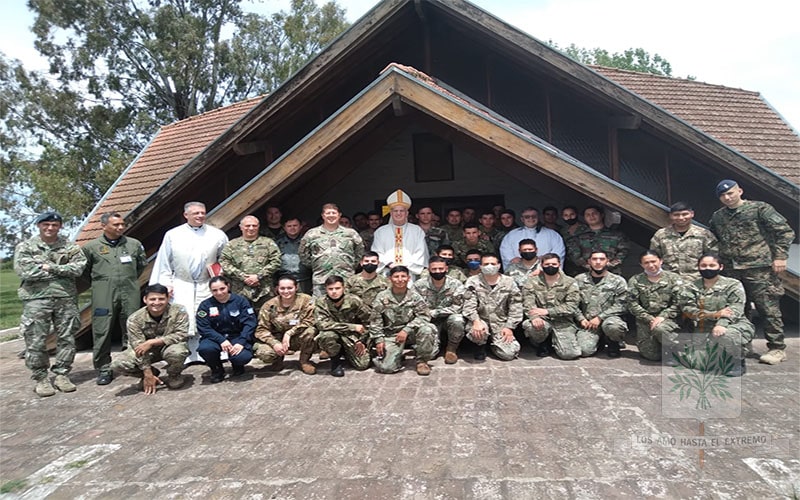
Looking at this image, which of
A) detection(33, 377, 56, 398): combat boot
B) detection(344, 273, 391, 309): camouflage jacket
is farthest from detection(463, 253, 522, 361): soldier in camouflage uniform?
detection(33, 377, 56, 398): combat boot

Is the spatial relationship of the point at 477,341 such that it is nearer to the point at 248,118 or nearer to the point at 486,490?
the point at 486,490

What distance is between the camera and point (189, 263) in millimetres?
5641

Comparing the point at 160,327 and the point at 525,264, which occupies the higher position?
the point at 525,264

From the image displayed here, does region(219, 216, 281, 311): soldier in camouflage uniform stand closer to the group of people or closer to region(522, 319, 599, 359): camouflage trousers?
the group of people

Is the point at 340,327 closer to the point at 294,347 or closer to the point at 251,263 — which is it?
the point at 294,347

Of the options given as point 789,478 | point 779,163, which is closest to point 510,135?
point 789,478

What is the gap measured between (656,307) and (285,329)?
12.9ft

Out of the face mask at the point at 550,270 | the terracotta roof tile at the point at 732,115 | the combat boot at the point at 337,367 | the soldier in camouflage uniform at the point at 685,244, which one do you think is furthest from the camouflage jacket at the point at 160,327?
the terracotta roof tile at the point at 732,115

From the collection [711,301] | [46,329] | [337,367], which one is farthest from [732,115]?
[46,329]

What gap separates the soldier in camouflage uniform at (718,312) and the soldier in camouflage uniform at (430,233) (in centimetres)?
284

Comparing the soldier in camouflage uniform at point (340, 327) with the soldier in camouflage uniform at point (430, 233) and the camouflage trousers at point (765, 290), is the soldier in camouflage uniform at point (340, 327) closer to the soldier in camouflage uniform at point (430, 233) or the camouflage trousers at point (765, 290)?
the soldier in camouflage uniform at point (430, 233)

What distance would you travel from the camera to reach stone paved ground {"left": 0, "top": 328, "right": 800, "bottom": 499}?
2812 mm

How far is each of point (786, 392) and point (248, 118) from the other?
6.34 metres

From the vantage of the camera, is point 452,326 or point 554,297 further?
point 554,297
